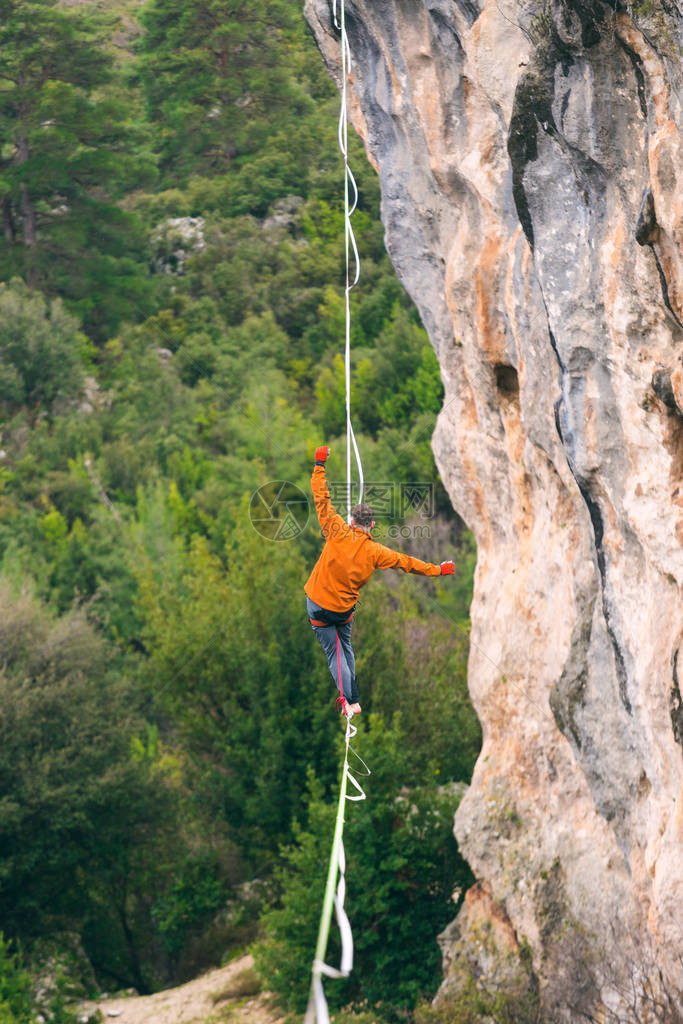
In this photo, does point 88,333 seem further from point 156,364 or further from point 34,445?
point 34,445

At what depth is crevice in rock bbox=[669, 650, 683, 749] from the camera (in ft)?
21.6

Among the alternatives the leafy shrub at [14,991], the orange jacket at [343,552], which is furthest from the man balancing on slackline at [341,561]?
the leafy shrub at [14,991]

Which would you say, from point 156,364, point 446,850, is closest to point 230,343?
point 156,364

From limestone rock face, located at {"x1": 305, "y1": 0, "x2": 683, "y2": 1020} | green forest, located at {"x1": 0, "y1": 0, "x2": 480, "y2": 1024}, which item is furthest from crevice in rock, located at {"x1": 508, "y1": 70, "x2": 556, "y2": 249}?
green forest, located at {"x1": 0, "y1": 0, "x2": 480, "y2": 1024}

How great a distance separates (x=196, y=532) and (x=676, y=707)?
64.7 ft

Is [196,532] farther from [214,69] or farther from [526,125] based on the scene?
[526,125]

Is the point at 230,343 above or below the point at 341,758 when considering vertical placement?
above

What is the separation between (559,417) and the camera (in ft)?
25.3

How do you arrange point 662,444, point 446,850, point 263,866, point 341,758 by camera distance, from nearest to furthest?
point 662,444
point 446,850
point 341,758
point 263,866

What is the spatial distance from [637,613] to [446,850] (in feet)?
28.2

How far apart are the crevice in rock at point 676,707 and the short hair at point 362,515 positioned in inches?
88.1

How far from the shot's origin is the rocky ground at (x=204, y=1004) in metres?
15.0

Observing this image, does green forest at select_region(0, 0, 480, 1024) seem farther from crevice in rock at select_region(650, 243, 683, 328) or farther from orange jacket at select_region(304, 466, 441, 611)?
crevice in rock at select_region(650, 243, 683, 328)

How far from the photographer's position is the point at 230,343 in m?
30.0
